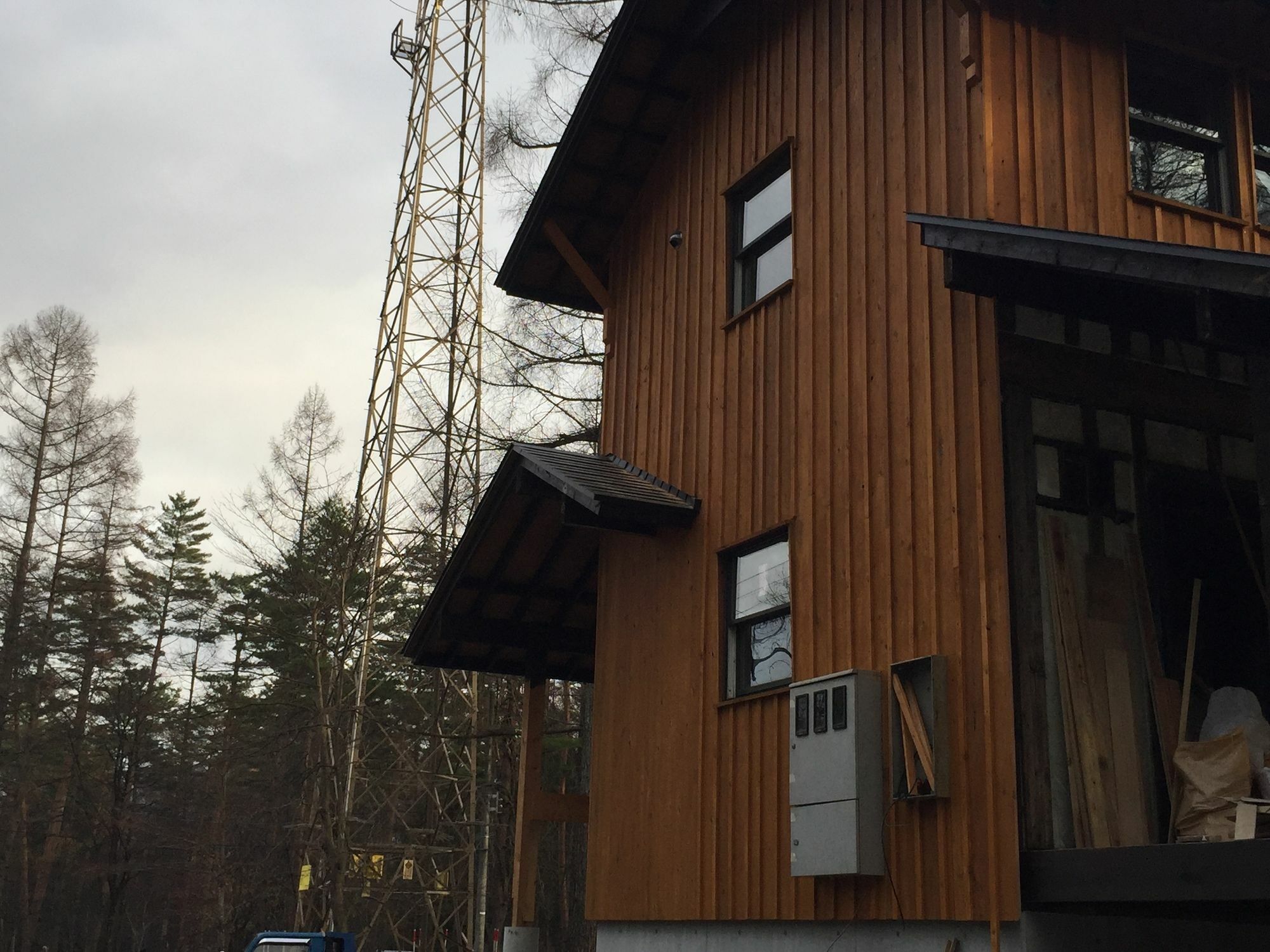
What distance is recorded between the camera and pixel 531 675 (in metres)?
13.2

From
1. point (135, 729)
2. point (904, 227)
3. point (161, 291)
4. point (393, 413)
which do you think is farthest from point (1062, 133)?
point (135, 729)

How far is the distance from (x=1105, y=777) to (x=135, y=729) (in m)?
33.1

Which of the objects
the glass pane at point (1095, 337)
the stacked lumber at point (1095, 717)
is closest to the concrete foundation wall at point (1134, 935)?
the stacked lumber at point (1095, 717)

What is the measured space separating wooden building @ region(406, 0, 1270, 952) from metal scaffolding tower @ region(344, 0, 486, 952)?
1115 centimetres

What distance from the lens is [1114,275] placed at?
6.32 m

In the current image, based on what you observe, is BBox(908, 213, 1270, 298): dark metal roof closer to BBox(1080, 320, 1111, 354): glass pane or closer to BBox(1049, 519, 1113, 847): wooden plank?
BBox(1080, 320, 1111, 354): glass pane

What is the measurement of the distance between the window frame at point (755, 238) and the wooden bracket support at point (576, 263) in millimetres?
2029

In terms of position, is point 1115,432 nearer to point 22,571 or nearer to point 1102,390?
point 1102,390

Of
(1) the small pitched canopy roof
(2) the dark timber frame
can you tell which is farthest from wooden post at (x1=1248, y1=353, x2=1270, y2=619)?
(1) the small pitched canopy roof

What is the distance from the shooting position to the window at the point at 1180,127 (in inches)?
344

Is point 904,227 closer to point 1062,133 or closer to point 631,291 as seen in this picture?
point 1062,133

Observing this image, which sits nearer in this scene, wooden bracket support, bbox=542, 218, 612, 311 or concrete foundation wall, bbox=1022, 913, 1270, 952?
concrete foundation wall, bbox=1022, 913, 1270, 952

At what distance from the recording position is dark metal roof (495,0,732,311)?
37.4 feet

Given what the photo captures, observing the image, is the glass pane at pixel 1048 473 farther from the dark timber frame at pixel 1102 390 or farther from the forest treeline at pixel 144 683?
the forest treeline at pixel 144 683
